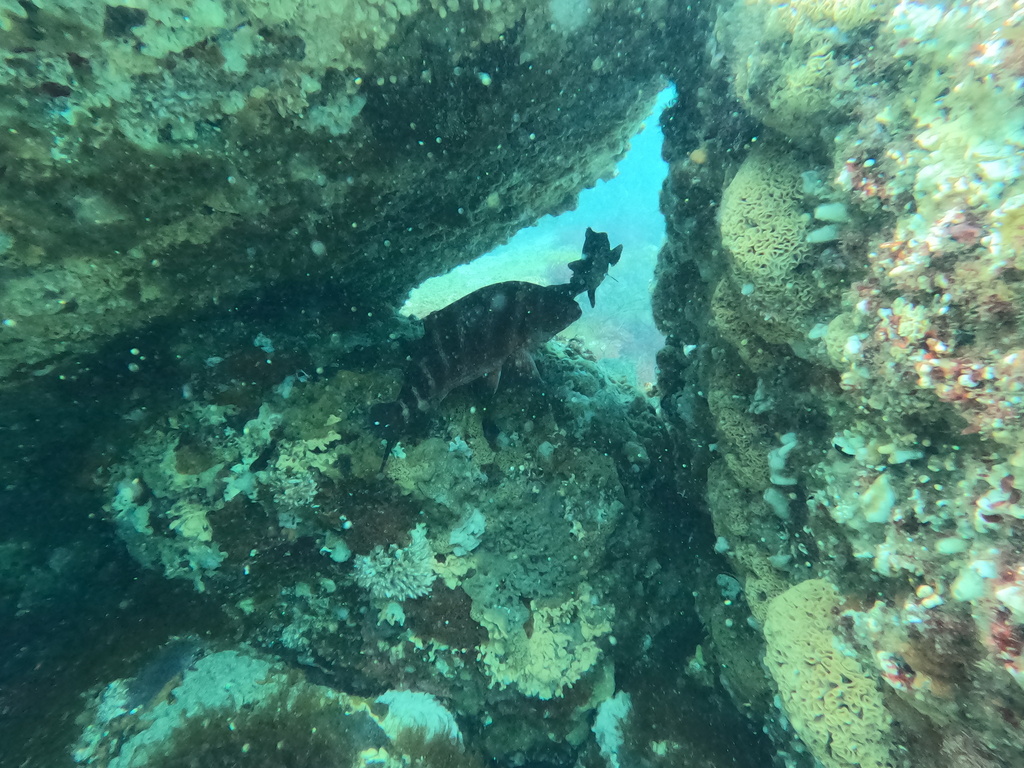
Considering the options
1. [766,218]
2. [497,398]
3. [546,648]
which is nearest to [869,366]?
[766,218]

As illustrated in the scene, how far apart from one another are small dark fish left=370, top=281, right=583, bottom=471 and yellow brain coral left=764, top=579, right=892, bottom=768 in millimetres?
2578

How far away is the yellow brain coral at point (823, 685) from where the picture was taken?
231 cm

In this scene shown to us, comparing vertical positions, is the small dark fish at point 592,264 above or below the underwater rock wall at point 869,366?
above

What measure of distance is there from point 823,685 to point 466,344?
3.08m

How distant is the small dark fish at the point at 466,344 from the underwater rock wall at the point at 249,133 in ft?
2.61

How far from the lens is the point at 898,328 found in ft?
6.37

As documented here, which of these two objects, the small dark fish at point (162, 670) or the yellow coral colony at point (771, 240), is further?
the small dark fish at point (162, 670)

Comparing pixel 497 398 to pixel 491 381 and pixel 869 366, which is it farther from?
pixel 869 366

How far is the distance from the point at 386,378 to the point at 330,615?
1966 millimetres

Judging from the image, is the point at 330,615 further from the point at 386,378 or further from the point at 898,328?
the point at 898,328

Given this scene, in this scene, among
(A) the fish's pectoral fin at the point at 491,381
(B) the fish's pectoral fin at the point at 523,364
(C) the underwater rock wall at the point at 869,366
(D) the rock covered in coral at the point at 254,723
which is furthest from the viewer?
(B) the fish's pectoral fin at the point at 523,364

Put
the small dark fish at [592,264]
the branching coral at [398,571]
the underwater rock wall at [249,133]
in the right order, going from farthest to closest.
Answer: the small dark fish at [592,264], the branching coral at [398,571], the underwater rock wall at [249,133]

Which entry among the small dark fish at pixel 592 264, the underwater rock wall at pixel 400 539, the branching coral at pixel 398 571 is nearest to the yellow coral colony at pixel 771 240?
the small dark fish at pixel 592 264

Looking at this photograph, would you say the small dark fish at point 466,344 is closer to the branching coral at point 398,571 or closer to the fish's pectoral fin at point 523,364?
the fish's pectoral fin at point 523,364
